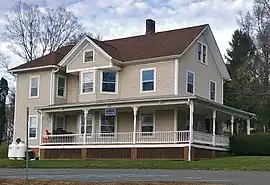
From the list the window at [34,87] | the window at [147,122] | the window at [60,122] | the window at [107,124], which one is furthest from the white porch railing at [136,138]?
the window at [34,87]

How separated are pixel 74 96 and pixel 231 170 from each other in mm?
18127

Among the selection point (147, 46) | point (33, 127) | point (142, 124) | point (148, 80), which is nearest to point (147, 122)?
point (142, 124)

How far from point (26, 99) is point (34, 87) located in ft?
3.67

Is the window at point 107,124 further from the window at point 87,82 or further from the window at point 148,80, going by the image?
the window at point 148,80

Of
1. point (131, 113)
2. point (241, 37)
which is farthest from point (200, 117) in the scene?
point (241, 37)

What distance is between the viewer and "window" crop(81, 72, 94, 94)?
1430 inches

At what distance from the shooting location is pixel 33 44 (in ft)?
200

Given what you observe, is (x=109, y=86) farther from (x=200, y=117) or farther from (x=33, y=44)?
(x=33, y=44)

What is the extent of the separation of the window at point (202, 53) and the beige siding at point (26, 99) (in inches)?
428

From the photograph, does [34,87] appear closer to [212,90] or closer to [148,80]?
[148,80]

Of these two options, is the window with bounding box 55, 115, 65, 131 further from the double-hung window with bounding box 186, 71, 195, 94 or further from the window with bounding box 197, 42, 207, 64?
the window with bounding box 197, 42, 207, 64

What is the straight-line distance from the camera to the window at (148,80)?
34.5 metres

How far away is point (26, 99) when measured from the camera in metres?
39.7

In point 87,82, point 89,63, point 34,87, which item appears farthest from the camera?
point 34,87
